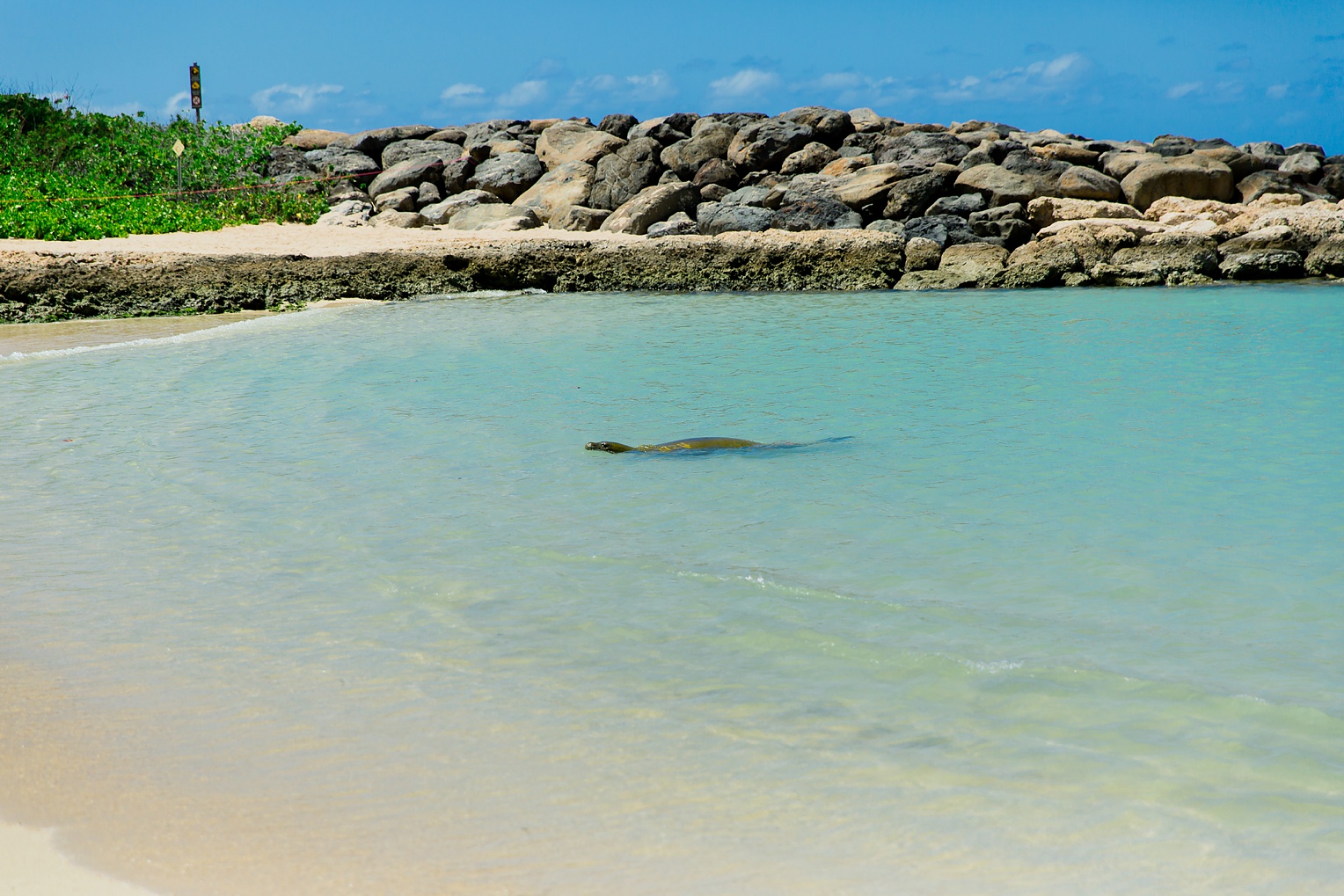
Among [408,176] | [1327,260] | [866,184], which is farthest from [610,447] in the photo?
[408,176]

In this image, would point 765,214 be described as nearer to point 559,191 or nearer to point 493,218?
point 559,191

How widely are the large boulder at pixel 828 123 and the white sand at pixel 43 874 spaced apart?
20642 mm

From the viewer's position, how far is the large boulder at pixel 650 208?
58.4 ft

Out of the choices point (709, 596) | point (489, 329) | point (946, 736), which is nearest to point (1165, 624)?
point (946, 736)

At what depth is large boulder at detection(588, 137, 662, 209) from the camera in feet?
64.7

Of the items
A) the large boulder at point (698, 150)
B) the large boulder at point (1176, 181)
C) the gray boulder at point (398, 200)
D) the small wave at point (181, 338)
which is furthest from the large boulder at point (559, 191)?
the large boulder at point (1176, 181)

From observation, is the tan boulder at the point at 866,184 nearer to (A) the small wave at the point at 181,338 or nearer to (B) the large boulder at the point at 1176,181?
(B) the large boulder at the point at 1176,181

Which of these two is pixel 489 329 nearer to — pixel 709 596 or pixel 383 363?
pixel 383 363

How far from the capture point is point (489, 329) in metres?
11.2

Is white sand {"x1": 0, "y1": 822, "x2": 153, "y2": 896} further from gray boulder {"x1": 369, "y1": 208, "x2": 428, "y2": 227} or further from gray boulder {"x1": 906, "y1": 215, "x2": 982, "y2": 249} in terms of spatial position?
gray boulder {"x1": 369, "y1": 208, "x2": 428, "y2": 227}

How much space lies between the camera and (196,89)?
24172 mm

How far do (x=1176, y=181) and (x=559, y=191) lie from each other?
10528 mm

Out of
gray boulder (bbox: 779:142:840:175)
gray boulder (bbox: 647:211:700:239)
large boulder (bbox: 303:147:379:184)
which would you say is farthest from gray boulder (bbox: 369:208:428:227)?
gray boulder (bbox: 779:142:840:175)

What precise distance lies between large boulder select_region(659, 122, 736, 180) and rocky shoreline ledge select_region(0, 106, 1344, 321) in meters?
0.05
